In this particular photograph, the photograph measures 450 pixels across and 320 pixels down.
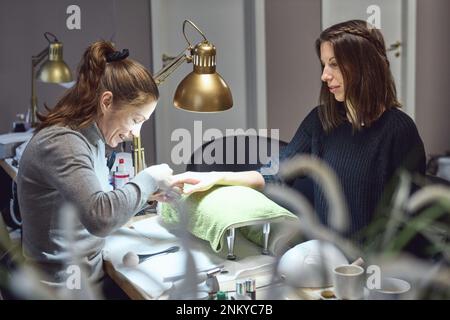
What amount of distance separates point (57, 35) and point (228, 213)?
0.82m

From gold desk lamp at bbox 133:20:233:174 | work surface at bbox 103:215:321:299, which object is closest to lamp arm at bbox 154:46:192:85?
gold desk lamp at bbox 133:20:233:174

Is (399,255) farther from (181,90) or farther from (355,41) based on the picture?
(181,90)

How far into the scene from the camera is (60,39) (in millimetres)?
1877

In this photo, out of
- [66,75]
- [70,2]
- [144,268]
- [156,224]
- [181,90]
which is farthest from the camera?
[66,75]

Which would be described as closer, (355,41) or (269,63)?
(355,41)

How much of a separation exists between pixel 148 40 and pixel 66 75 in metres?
0.27

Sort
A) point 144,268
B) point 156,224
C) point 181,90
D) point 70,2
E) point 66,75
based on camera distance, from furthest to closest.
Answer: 1. point 66,75
2. point 70,2
3. point 156,224
4. point 181,90
5. point 144,268

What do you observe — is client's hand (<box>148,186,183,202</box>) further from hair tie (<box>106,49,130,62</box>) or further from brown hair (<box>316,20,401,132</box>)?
brown hair (<box>316,20,401,132</box>)

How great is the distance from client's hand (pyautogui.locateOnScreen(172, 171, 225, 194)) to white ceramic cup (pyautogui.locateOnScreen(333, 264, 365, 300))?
413 mm

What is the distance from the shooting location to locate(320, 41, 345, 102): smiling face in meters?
1.48

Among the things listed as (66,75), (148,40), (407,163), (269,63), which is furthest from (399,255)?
(66,75)

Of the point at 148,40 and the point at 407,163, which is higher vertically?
the point at 148,40

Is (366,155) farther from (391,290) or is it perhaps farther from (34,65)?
(34,65)

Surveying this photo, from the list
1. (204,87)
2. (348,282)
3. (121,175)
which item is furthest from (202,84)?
(348,282)
